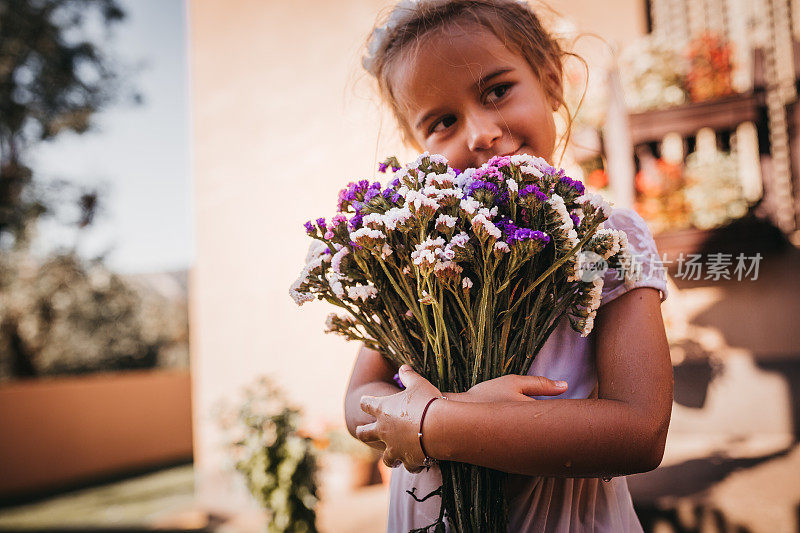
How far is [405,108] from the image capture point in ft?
4.22

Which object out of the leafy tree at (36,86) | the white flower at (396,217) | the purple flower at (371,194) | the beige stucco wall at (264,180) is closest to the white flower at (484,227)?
the white flower at (396,217)

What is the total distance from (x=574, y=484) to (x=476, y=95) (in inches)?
29.9

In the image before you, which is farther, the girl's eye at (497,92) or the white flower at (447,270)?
the girl's eye at (497,92)

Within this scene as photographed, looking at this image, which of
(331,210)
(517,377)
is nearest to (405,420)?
(517,377)

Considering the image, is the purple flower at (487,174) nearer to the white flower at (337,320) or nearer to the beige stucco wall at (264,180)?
the white flower at (337,320)

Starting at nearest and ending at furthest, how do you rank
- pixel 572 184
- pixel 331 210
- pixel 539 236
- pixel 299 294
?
pixel 539 236
pixel 572 184
pixel 299 294
pixel 331 210

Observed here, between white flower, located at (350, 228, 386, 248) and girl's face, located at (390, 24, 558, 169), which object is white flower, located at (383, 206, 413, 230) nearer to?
white flower, located at (350, 228, 386, 248)

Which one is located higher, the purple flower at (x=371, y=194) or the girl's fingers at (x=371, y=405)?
the purple flower at (x=371, y=194)

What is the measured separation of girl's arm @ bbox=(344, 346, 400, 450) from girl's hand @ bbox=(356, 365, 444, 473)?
6.4 inches

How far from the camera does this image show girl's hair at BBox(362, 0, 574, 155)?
1200mm

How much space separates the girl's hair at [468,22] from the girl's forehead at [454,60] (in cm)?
2

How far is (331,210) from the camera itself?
5578mm

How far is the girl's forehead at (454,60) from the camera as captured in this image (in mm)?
1146

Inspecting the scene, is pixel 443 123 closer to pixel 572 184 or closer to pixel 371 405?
pixel 572 184
